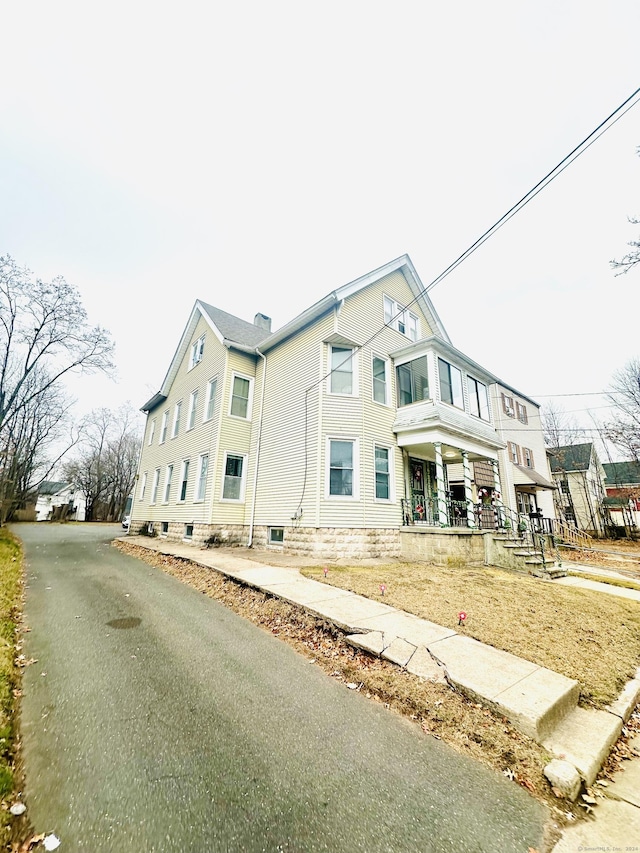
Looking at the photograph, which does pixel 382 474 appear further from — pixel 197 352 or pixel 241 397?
pixel 197 352

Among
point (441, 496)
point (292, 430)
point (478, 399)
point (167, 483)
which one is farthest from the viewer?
point (167, 483)

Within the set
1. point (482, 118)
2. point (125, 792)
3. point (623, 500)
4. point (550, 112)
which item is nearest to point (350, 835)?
point (125, 792)

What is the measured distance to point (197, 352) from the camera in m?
17.7

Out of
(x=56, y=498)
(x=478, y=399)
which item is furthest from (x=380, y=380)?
(x=56, y=498)

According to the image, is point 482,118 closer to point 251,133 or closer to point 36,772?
point 251,133

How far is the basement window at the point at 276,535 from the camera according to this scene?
40.5ft

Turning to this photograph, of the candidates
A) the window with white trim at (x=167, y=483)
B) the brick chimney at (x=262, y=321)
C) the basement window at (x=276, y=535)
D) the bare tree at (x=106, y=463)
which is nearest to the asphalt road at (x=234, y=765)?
the basement window at (x=276, y=535)

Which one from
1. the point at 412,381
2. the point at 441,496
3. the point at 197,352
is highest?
the point at 197,352

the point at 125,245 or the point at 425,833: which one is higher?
the point at 125,245

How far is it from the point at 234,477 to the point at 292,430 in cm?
349

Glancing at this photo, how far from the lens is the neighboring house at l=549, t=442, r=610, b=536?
28219 mm

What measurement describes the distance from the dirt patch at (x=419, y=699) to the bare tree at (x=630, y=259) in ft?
27.4

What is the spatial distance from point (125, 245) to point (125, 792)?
16.2 meters

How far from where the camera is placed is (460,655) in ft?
13.5
